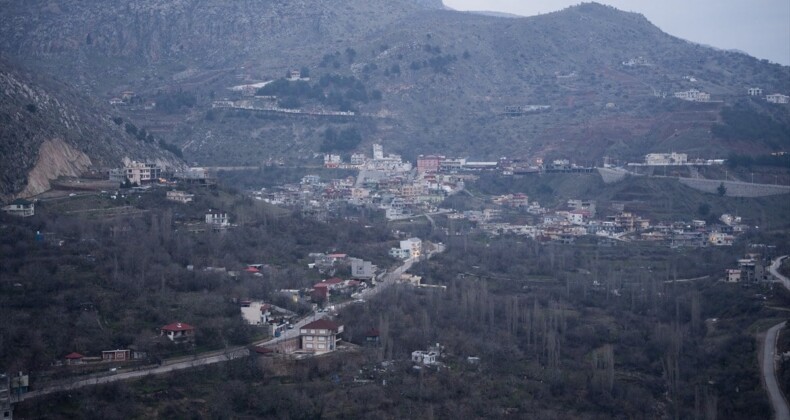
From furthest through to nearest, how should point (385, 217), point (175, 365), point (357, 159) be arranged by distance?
point (357, 159) → point (385, 217) → point (175, 365)

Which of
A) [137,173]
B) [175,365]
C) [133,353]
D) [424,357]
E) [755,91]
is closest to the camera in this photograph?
[175,365]

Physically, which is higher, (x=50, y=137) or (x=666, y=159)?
(x=50, y=137)

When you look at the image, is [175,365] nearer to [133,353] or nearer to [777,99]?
[133,353]

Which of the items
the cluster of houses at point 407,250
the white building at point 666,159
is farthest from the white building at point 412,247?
the white building at point 666,159

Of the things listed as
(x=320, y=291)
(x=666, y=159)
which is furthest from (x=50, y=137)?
(x=666, y=159)

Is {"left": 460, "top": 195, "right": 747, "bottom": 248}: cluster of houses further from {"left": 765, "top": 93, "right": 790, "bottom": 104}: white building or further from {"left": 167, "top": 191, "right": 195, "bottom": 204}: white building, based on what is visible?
{"left": 765, "top": 93, "right": 790, "bottom": 104}: white building

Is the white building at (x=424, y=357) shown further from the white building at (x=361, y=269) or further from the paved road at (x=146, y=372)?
the white building at (x=361, y=269)

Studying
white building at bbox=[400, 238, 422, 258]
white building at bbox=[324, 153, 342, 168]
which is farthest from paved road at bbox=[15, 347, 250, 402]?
white building at bbox=[324, 153, 342, 168]
